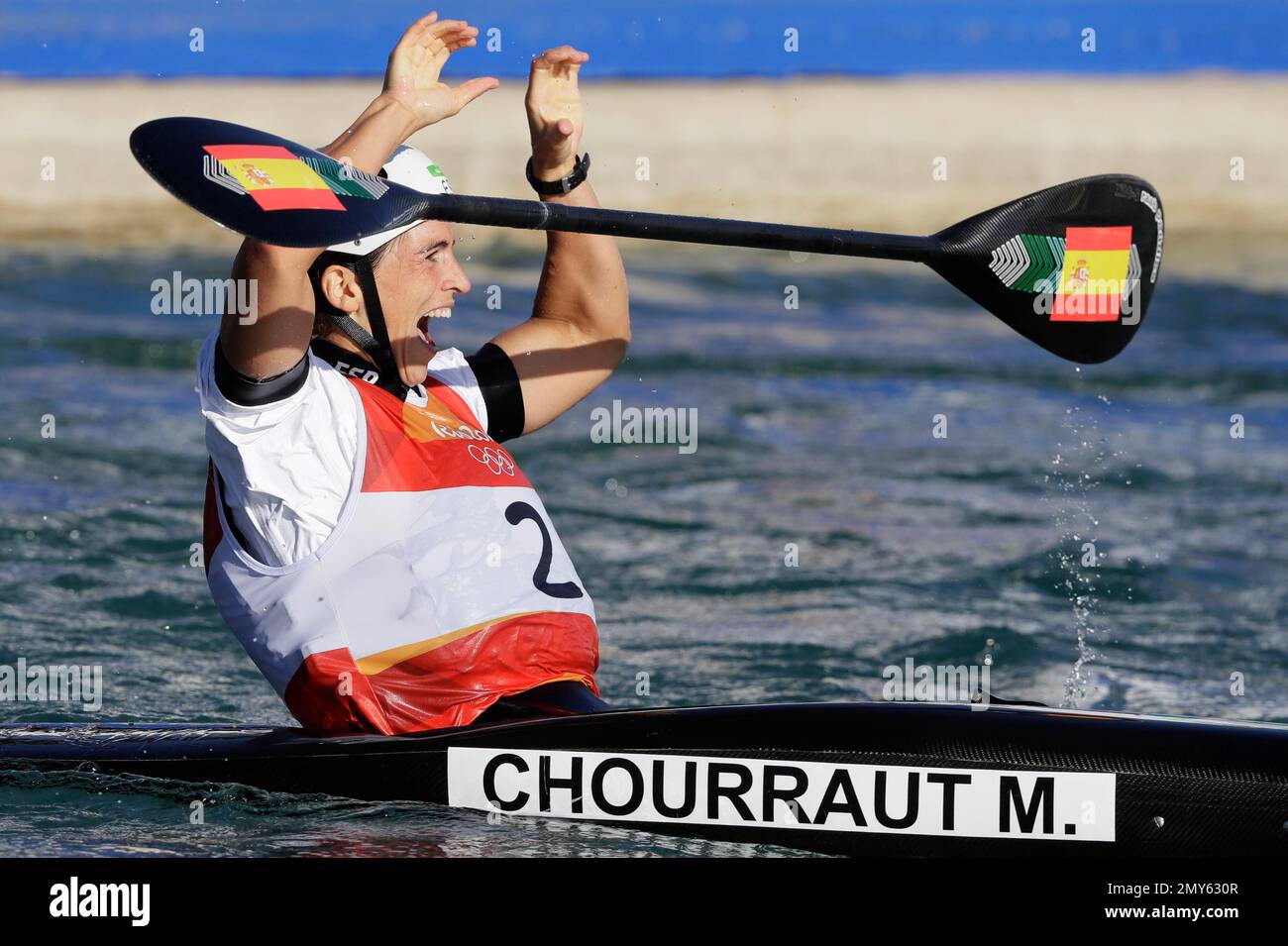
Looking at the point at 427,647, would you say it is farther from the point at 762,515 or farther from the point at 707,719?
the point at 762,515

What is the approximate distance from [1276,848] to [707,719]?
1.10 metres

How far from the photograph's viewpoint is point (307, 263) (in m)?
3.38

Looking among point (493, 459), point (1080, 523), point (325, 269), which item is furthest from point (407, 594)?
point (1080, 523)

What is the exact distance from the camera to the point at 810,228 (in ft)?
13.2

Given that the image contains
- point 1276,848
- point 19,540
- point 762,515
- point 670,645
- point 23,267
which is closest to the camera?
point 1276,848

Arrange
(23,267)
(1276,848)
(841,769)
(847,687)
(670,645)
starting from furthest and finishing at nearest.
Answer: (23,267), (670,645), (847,687), (841,769), (1276,848)

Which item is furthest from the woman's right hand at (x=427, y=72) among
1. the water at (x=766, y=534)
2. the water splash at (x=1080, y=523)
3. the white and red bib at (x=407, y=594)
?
the water splash at (x=1080, y=523)

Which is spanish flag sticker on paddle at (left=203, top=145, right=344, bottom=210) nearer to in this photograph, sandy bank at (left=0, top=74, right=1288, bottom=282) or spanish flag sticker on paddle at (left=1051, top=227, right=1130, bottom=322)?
spanish flag sticker on paddle at (left=1051, top=227, right=1130, bottom=322)

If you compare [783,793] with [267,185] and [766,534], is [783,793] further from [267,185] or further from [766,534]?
[766,534]

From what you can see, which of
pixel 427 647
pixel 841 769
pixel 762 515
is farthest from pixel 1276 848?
pixel 762 515

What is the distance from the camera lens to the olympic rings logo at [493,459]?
Result: 12.6ft

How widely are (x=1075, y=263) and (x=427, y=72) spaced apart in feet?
5.93

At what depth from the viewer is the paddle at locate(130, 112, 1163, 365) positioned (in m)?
3.40

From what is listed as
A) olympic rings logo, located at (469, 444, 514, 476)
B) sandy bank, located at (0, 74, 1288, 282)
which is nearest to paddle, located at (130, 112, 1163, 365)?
olympic rings logo, located at (469, 444, 514, 476)
